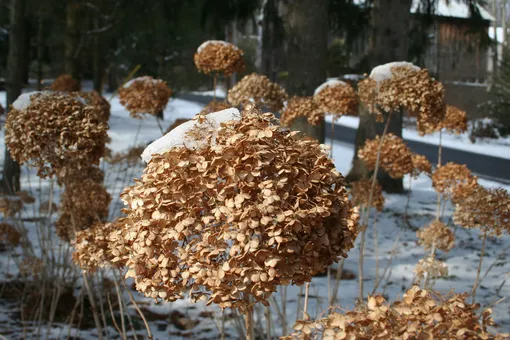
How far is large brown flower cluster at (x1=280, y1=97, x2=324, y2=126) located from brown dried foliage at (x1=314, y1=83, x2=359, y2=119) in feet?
0.17

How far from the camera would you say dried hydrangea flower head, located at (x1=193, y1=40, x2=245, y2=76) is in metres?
4.16

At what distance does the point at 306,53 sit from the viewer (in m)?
6.03

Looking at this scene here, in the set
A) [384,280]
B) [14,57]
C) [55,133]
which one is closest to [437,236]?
[384,280]

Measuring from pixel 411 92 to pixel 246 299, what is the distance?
1749 millimetres

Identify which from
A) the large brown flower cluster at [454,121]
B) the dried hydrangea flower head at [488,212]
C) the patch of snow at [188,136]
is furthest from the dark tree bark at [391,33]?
the patch of snow at [188,136]

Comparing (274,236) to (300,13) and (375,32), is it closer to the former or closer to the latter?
(300,13)

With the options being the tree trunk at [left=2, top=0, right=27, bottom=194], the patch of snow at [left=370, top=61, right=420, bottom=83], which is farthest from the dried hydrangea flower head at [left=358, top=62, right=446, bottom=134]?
the tree trunk at [left=2, top=0, right=27, bottom=194]

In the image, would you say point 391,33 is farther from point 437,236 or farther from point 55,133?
point 55,133

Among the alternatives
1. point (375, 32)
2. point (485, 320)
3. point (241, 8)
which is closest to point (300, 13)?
point (375, 32)

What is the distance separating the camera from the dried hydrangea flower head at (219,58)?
13.6 ft

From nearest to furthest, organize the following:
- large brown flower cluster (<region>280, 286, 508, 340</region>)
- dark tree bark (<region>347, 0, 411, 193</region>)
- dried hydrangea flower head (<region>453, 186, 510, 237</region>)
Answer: large brown flower cluster (<region>280, 286, 508, 340</region>), dried hydrangea flower head (<region>453, 186, 510, 237</region>), dark tree bark (<region>347, 0, 411, 193</region>)

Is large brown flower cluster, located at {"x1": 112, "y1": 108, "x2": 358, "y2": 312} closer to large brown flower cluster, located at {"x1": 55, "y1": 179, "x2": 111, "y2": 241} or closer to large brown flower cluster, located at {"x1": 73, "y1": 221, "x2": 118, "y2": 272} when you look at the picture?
large brown flower cluster, located at {"x1": 73, "y1": 221, "x2": 118, "y2": 272}

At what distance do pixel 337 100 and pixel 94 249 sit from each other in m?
2.16

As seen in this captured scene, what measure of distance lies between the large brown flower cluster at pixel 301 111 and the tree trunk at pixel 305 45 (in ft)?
6.88
